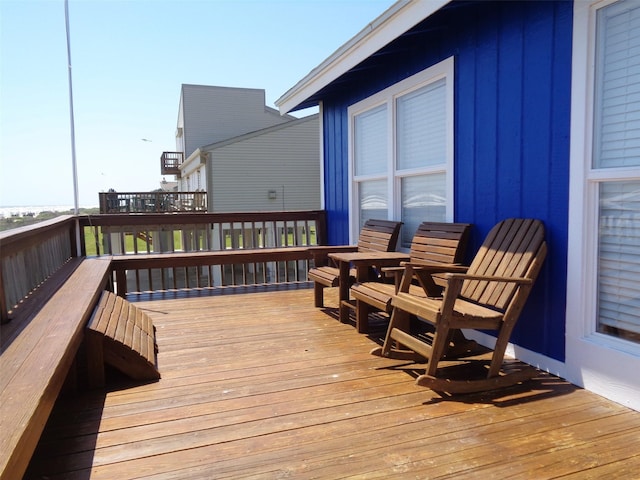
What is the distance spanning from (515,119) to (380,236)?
174 cm

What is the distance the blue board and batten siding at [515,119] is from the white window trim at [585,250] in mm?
58

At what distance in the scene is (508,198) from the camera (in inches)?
113

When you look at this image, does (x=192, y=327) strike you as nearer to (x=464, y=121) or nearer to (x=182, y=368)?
(x=182, y=368)

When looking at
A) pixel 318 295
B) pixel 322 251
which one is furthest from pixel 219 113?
pixel 318 295

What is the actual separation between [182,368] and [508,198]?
2358 millimetres

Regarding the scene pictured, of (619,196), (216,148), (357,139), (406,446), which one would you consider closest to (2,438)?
(406,446)

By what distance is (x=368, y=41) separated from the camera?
3.75 metres

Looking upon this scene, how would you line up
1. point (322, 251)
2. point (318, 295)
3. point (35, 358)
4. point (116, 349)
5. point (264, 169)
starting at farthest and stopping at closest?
point (264, 169) → point (322, 251) → point (318, 295) → point (116, 349) → point (35, 358)

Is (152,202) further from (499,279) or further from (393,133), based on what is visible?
(499,279)

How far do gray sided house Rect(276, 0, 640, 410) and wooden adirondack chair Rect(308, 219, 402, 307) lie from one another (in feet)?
0.76

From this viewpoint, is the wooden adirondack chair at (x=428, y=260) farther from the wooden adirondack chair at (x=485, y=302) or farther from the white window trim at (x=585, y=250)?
the white window trim at (x=585, y=250)

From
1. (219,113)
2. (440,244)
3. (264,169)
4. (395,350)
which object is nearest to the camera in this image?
(395,350)

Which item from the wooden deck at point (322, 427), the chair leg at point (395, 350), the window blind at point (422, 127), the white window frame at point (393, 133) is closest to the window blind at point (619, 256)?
the wooden deck at point (322, 427)

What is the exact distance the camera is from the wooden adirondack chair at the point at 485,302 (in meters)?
2.28
